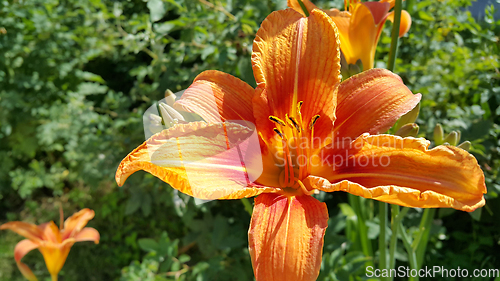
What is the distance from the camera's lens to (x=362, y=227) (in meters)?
1.89

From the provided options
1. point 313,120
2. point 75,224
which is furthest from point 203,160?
point 75,224

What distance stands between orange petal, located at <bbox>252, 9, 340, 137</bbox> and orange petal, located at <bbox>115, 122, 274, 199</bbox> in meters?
0.10

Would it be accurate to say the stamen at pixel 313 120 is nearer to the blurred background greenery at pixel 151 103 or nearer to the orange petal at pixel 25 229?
the blurred background greenery at pixel 151 103

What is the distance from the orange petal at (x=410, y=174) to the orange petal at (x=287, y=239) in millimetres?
72

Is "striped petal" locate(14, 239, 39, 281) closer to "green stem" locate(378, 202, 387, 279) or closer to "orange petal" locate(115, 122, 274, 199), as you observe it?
"orange petal" locate(115, 122, 274, 199)

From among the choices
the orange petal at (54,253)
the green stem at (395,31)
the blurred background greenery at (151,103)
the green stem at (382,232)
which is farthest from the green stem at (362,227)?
the orange petal at (54,253)

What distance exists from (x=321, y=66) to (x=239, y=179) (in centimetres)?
33

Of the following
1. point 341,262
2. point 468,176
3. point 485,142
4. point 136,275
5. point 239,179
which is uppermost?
point 468,176

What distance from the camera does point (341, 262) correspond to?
153cm

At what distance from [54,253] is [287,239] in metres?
1.31

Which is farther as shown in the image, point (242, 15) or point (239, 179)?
point (242, 15)

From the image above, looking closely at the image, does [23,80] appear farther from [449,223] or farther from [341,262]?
[449,223]

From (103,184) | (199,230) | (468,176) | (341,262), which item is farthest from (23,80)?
(468,176)

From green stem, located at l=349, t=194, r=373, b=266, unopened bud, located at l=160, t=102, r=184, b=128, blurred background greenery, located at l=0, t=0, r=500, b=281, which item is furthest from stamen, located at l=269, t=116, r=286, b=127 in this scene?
green stem, located at l=349, t=194, r=373, b=266
